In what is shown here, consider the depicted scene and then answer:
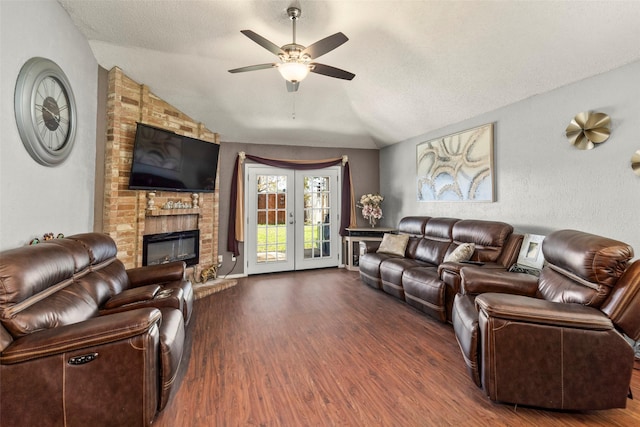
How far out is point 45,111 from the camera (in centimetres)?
219

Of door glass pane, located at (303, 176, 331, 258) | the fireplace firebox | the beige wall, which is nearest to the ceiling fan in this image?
the fireplace firebox

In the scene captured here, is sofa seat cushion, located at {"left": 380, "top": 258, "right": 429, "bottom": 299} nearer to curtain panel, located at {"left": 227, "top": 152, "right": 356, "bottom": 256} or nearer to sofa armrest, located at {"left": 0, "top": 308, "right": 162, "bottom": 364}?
curtain panel, located at {"left": 227, "top": 152, "right": 356, "bottom": 256}

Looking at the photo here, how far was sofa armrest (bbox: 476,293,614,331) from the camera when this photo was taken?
162 centimetres

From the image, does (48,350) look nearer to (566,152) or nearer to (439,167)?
(566,152)

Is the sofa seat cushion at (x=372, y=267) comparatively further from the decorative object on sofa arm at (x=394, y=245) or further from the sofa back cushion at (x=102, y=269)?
the sofa back cushion at (x=102, y=269)

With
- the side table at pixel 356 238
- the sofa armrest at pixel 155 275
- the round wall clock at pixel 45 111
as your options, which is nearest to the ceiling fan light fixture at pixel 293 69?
the round wall clock at pixel 45 111

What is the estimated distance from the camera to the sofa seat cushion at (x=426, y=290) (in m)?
3.01

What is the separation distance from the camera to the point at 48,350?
1.35 metres

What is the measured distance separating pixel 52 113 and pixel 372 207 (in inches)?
179

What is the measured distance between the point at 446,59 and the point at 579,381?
114 inches

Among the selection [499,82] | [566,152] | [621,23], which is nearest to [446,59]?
[499,82]

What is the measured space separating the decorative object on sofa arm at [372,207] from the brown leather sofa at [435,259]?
926 millimetres

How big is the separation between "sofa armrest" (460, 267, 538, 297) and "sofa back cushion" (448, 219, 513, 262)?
73 centimetres

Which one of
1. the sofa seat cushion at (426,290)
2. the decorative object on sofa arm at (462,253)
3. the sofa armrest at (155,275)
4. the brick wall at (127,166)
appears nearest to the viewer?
the sofa armrest at (155,275)
